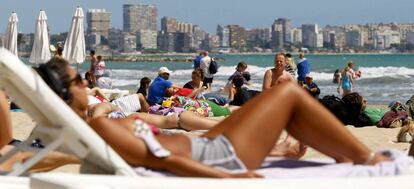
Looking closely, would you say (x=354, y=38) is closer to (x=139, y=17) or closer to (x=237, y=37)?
(x=237, y=37)

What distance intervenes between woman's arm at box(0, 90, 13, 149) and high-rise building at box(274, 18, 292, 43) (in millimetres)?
126144

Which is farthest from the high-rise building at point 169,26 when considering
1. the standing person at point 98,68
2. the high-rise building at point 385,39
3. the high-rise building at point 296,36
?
the standing person at point 98,68

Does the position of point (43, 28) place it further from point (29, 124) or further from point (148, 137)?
point (148, 137)

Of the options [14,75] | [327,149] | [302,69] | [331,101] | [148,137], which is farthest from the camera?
[302,69]

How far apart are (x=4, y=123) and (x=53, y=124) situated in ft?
3.58

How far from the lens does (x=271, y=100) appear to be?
375 centimetres

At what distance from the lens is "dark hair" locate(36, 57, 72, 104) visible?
3662 mm

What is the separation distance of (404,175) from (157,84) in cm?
837

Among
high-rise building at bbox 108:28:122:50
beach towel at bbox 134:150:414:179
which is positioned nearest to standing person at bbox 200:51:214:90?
beach towel at bbox 134:150:414:179

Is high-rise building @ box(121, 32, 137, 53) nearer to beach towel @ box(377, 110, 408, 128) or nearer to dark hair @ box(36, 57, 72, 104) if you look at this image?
beach towel @ box(377, 110, 408, 128)

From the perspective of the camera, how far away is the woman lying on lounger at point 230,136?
3.62 m

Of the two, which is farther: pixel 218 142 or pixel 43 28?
pixel 43 28

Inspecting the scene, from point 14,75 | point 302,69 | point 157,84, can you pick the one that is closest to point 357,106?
point 157,84

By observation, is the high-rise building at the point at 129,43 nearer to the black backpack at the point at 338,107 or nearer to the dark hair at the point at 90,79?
the dark hair at the point at 90,79
